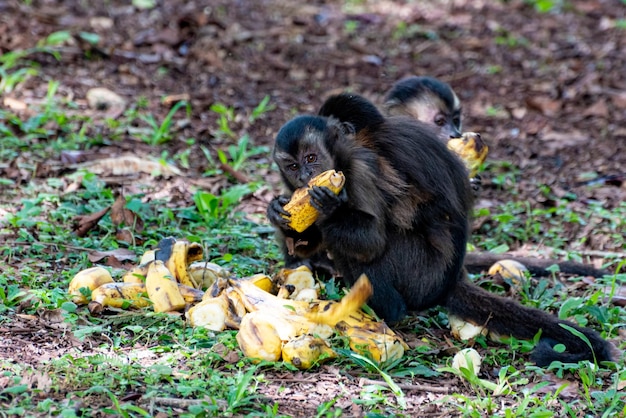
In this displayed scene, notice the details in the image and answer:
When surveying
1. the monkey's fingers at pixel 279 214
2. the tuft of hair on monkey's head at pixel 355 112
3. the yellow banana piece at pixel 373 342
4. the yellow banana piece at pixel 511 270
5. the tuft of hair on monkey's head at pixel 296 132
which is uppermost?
the tuft of hair on monkey's head at pixel 355 112

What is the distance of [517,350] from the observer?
4582 mm

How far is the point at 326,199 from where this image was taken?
14.6 ft

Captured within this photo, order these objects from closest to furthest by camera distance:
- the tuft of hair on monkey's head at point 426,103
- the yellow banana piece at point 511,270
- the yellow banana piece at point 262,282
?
1. the yellow banana piece at point 262,282
2. the yellow banana piece at point 511,270
3. the tuft of hair on monkey's head at point 426,103

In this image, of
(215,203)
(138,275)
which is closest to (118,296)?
(138,275)

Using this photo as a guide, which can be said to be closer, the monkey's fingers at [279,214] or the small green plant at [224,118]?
the monkey's fingers at [279,214]

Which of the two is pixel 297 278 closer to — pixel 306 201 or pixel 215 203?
pixel 306 201

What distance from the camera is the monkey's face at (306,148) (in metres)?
4.71

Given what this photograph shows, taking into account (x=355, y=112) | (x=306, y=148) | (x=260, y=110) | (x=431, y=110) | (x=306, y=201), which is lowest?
(x=260, y=110)

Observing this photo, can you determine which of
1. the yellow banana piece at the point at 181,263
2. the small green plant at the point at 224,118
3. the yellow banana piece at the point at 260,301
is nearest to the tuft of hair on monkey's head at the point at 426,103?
the small green plant at the point at 224,118

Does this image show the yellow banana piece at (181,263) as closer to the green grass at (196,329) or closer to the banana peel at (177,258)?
the banana peel at (177,258)

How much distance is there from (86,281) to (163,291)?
44 cm

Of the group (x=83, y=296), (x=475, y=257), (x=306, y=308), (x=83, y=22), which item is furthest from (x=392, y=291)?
(x=83, y=22)

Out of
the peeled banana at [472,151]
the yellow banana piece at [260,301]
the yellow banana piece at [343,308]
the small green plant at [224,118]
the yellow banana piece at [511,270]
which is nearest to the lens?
the yellow banana piece at [343,308]

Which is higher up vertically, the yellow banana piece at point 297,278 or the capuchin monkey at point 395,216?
the capuchin monkey at point 395,216
